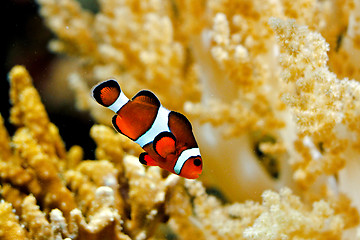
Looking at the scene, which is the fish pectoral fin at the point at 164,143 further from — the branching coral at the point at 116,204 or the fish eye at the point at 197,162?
the branching coral at the point at 116,204

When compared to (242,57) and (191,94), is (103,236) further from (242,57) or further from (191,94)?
(191,94)

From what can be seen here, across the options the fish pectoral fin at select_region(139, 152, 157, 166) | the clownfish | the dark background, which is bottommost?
the fish pectoral fin at select_region(139, 152, 157, 166)

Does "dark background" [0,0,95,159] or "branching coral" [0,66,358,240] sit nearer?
"branching coral" [0,66,358,240]

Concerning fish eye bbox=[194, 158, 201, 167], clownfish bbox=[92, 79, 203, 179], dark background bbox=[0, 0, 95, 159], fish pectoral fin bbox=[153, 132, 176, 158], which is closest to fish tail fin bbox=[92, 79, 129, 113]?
clownfish bbox=[92, 79, 203, 179]

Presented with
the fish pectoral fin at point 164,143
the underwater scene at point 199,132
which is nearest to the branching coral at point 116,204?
the underwater scene at point 199,132

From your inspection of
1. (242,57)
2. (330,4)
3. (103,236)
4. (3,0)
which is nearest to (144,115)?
(103,236)

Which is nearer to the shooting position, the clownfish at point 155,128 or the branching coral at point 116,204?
the clownfish at point 155,128

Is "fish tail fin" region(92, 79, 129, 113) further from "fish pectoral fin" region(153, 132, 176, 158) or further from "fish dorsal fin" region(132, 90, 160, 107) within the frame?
"fish pectoral fin" region(153, 132, 176, 158)
